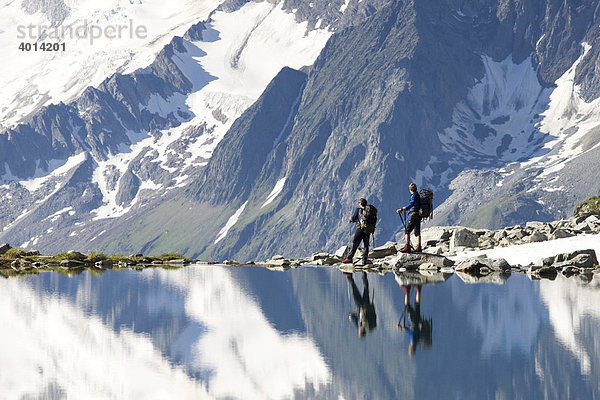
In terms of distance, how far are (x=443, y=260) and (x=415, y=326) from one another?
17.2 m

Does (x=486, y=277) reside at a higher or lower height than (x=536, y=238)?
lower

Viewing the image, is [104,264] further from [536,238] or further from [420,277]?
[536,238]

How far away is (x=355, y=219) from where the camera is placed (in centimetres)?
3825

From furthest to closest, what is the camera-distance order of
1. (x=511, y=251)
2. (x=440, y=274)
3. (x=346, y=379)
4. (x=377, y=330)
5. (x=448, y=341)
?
(x=511, y=251) < (x=440, y=274) < (x=377, y=330) < (x=448, y=341) < (x=346, y=379)

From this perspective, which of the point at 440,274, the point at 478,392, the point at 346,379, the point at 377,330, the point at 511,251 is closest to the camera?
the point at 478,392

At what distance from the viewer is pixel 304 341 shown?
19297 millimetres

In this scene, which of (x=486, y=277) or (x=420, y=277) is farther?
(x=420, y=277)

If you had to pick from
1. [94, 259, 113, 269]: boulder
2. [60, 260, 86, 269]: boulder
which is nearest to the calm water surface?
[60, 260, 86, 269]: boulder

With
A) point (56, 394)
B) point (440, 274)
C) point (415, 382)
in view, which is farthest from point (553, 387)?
point (440, 274)

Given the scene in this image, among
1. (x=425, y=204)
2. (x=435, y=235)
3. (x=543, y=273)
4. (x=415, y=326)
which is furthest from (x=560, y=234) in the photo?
(x=415, y=326)

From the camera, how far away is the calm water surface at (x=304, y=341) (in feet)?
49.1

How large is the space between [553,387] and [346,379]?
353 centimetres

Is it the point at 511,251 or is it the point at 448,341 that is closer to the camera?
the point at 448,341

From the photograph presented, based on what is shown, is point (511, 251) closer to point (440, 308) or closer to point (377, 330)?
point (440, 308)
